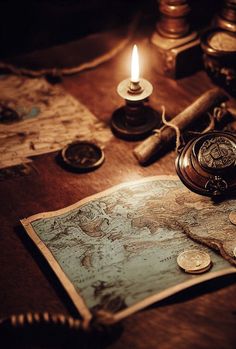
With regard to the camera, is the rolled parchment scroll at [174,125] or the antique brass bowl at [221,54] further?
the antique brass bowl at [221,54]

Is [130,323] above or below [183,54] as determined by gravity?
below

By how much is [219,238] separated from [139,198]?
16.5 inches

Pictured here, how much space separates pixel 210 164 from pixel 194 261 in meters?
0.48

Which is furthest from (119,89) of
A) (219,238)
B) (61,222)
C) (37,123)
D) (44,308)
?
Result: (44,308)

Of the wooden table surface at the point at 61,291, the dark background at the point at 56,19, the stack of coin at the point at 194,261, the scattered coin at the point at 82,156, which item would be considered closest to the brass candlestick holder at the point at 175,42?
the wooden table surface at the point at 61,291

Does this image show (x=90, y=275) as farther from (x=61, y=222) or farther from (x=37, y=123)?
(x=37, y=123)

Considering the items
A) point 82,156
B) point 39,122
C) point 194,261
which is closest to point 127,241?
point 194,261

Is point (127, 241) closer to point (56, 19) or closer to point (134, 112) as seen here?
point (134, 112)

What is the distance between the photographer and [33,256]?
6.30 ft

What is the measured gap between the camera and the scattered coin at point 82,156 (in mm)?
2297

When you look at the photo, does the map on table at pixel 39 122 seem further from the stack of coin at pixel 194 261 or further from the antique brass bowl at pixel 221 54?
the stack of coin at pixel 194 261

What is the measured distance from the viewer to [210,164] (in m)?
2.07

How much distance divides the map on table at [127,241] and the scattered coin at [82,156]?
0.21m

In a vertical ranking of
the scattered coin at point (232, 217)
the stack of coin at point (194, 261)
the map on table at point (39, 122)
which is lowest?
the map on table at point (39, 122)
